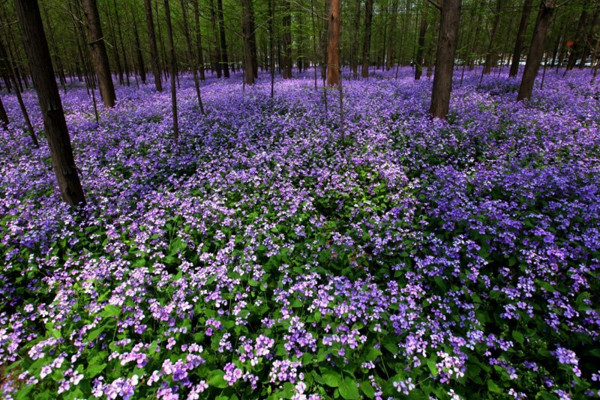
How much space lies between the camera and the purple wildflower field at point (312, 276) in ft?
9.27

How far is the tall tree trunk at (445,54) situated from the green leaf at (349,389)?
357 inches

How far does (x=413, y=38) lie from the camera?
4294 cm

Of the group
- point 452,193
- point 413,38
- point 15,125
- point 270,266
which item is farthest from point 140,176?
point 413,38

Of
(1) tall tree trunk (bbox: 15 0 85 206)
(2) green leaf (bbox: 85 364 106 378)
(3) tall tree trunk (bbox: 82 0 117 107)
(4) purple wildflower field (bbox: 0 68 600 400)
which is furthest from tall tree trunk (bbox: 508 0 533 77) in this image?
(2) green leaf (bbox: 85 364 106 378)

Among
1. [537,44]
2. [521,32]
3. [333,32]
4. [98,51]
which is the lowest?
[537,44]

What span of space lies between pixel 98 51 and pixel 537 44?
679 inches

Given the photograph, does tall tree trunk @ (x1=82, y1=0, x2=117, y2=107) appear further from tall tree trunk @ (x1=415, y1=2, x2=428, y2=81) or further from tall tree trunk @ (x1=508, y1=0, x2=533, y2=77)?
tall tree trunk @ (x1=508, y1=0, x2=533, y2=77)

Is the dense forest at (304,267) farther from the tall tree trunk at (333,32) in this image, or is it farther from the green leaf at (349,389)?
the tall tree trunk at (333,32)

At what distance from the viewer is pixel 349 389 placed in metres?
2.62

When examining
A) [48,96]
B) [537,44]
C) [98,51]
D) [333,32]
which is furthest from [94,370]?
[333,32]

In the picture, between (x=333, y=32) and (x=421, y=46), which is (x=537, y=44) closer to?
(x=333, y=32)

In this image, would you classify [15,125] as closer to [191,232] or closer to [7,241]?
[7,241]

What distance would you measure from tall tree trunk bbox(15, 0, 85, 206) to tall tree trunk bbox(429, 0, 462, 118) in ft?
30.9

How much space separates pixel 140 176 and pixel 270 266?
4.24 m
